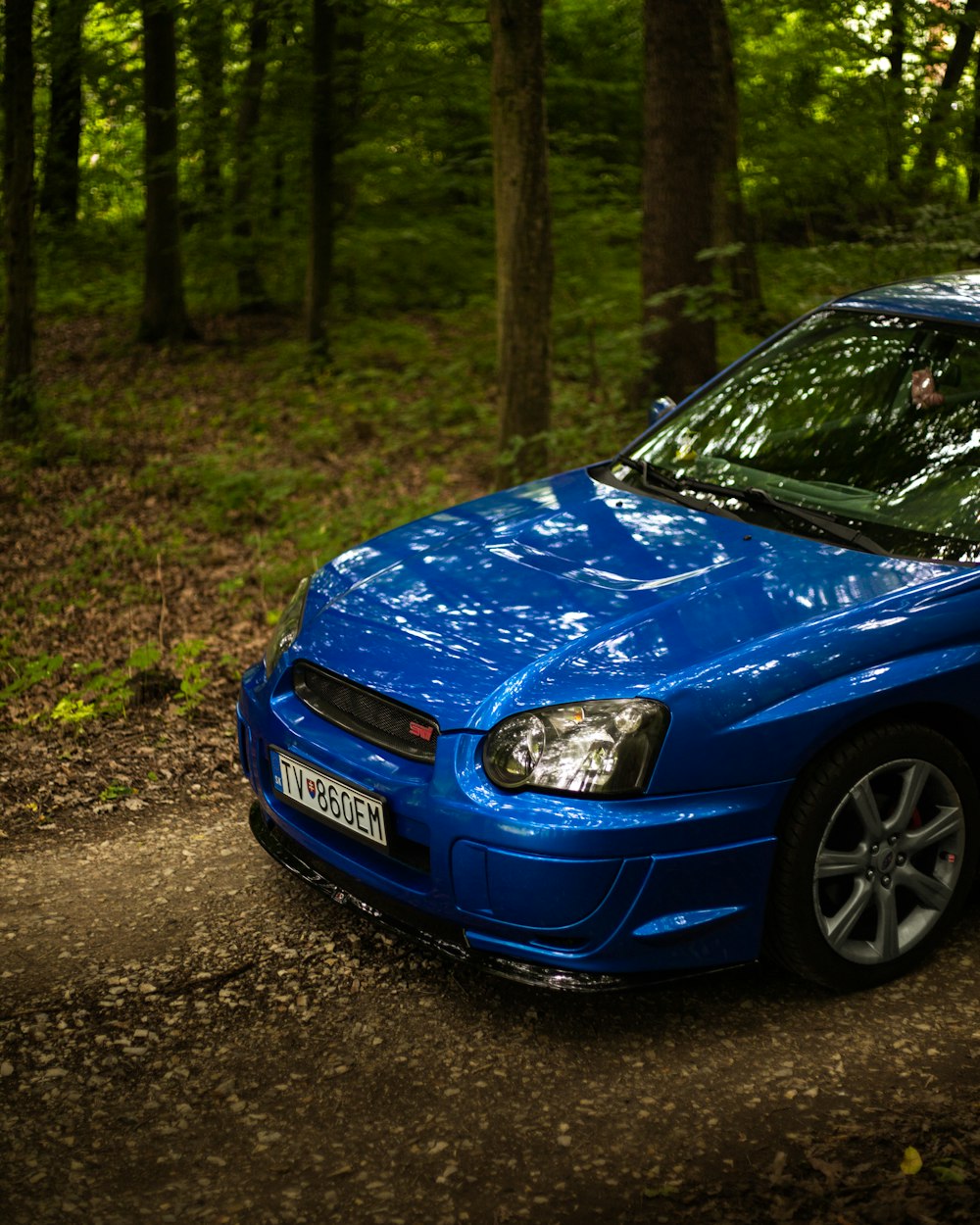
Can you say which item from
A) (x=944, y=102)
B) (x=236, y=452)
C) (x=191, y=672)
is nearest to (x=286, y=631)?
(x=191, y=672)

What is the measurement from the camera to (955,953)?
3471 mm

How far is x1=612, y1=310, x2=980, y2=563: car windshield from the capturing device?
3.59 m

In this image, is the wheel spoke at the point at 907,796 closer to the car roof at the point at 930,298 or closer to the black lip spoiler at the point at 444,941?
the black lip spoiler at the point at 444,941

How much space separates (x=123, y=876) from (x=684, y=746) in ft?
6.85

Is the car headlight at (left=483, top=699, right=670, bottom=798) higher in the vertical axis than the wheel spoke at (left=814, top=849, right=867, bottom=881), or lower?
higher

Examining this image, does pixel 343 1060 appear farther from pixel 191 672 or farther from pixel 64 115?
pixel 64 115

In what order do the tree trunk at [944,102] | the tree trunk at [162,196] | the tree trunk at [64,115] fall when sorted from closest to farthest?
1. the tree trunk at [944,102]
2. the tree trunk at [64,115]
3. the tree trunk at [162,196]

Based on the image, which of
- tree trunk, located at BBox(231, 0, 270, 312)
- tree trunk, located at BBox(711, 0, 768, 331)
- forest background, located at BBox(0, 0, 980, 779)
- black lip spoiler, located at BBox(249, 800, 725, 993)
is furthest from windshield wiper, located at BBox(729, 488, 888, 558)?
tree trunk, located at BBox(231, 0, 270, 312)

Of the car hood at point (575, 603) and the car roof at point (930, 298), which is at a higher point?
the car roof at point (930, 298)

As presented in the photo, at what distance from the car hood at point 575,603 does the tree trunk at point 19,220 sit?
7.66 metres

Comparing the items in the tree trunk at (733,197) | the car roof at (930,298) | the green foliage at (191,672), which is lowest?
the green foliage at (191,672)

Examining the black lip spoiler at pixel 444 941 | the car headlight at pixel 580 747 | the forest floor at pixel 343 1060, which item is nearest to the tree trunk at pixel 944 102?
the forest floor at pixel 343 1060

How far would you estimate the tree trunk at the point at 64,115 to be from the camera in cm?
1029

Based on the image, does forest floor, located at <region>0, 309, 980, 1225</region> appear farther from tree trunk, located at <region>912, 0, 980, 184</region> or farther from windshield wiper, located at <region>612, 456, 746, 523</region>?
tree trunk, located at <region>912, 0, 980, 184</region>
